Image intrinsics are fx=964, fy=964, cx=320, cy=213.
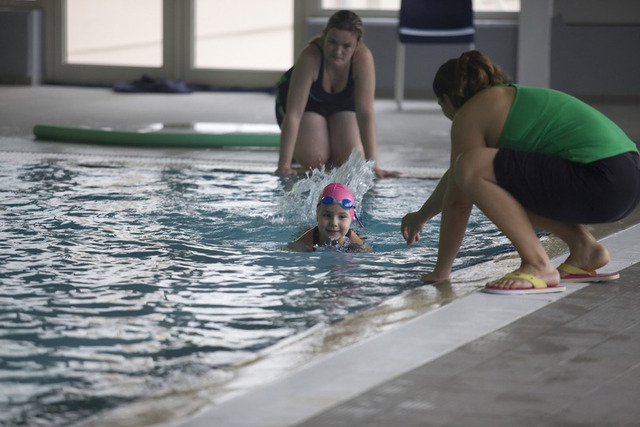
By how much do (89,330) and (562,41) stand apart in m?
10.4

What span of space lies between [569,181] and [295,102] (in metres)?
3.00

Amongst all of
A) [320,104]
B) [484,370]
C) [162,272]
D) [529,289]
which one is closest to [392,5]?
[320,104]

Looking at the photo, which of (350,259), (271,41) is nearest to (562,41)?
(271,41)

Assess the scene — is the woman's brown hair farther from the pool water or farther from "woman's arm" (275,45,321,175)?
"woman's arm" (275,45,321,175)

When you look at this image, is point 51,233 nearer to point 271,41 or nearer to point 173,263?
point 173,263

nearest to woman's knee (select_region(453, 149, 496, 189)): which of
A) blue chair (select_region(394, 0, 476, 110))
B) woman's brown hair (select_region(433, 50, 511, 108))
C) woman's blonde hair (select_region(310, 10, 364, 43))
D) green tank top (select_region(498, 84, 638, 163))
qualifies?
green tank top (select_region(498, 84, 638, 163))

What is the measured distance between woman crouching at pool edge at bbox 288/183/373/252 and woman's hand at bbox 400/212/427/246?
0.79m

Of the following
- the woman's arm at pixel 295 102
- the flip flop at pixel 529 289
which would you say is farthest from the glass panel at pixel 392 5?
the flip flop at pixel 529 289

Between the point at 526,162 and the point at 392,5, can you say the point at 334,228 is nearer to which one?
the point at 526,162

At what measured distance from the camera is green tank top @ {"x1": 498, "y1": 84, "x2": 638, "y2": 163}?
332 centimetres

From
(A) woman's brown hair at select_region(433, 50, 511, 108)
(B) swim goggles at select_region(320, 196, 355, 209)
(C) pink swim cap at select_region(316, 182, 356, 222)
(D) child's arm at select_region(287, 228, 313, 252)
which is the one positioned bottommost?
(D) child's arm at select_region(287, 228, 313, 252)

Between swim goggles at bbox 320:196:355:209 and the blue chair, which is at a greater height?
the blue chair

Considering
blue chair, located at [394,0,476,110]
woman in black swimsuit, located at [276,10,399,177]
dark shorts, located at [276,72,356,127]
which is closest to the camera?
woman in black swimsuit, located at [276,10,399,177]

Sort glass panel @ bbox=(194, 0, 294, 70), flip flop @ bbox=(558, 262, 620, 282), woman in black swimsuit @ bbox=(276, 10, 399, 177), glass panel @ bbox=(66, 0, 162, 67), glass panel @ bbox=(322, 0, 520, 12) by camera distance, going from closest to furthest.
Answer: flip flop @ bbox=(558, 262, 620, 282) < woman in black swimsuit @ bbox=(276, 10, 399, 177) < glass panel @ bbox=(322, 0, 520, 12) < glass panel @ bbox=(194, 0, 294, 70) < glass panel @ bbox=(66, 0, 162, 67)
